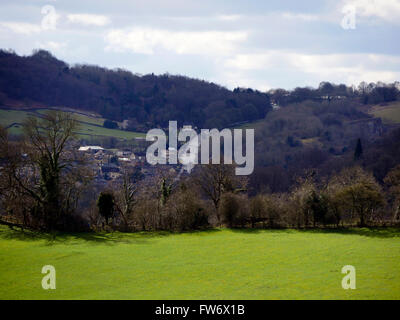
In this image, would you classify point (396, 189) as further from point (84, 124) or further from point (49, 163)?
point (84, 124)

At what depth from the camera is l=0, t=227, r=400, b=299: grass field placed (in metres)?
18.4

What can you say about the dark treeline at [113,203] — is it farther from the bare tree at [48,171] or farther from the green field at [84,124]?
the green field at [84,124]

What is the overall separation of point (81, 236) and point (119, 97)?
159 m

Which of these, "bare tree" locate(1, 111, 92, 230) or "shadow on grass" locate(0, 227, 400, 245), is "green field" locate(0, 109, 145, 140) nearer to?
"bare tree" locate(1, 111, 92, 230)

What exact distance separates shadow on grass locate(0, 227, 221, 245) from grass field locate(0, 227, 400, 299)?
2.7 inches

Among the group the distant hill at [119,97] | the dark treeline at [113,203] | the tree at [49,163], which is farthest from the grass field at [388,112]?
the tree at [49,163]

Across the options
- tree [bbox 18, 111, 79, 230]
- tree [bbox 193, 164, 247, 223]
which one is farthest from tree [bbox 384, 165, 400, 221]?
tree [bbox 18, 111, 79, 230]

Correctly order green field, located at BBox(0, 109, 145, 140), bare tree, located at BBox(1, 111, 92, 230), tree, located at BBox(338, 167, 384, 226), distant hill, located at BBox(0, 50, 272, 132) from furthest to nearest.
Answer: distant hill, located at BBox(0, 50, 272, 132) < green field, located at BBox(0, 109, 145, 140) < tree, located at BBox(338, 167, 384, 226) < bare tree, located at BBox(1, 111, 92, 230)

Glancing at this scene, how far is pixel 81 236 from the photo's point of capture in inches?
1286

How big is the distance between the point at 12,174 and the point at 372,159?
83.0m

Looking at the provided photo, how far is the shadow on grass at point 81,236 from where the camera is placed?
3050 cm

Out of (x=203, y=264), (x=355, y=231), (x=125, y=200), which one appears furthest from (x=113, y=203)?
(x=355, y=231)

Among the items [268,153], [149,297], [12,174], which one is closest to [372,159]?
[268,153]
